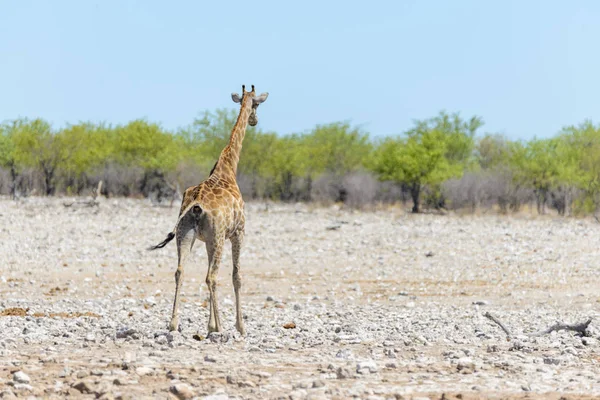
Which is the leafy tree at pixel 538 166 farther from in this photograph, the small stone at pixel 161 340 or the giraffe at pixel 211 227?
the small stone at pixel 161 340

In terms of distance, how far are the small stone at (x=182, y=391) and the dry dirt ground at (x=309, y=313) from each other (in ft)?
0.08

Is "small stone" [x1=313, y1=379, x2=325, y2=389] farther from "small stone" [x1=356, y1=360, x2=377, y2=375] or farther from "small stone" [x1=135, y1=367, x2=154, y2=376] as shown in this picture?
"small stone" [x1=135, y1=367, x2=154, y2=376]

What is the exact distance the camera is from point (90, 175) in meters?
60.2

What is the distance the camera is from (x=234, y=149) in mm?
12141

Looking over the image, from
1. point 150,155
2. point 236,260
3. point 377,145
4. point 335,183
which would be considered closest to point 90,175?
point 150,155

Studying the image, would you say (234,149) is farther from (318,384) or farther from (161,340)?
(318,384)

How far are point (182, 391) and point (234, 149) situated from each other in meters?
5.57

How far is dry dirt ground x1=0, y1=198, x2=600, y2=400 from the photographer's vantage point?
25.0 feet

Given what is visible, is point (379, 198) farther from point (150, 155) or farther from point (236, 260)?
point (236, 260)

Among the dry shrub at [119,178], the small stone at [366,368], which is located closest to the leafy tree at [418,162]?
the dry shrub at [119,178]

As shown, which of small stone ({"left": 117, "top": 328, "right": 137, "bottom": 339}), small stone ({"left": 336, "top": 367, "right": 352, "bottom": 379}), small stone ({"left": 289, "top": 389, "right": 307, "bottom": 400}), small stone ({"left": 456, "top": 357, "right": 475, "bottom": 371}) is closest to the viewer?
small stone ({"left": 289, "top": 389, "right": 307, "bottom": 400})

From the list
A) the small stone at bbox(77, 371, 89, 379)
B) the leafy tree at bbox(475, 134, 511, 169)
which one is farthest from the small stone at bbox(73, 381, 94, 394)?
the leafy tree at bbox(475, 134, 511, 169)

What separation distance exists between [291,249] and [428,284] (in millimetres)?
6535

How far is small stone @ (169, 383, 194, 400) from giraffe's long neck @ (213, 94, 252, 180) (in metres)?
4.62
